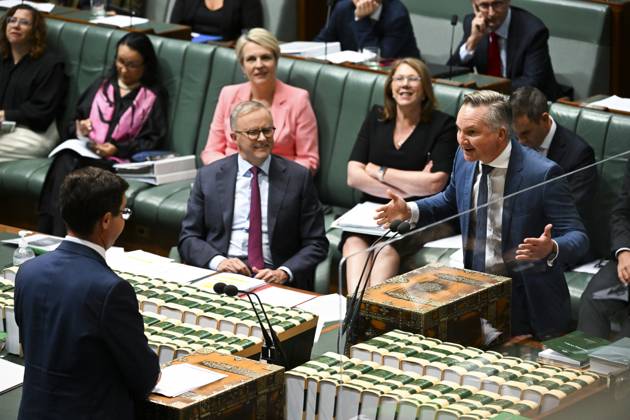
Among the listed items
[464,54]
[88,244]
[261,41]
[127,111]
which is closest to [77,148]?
[127,111]

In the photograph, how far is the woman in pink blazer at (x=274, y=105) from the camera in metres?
5.70

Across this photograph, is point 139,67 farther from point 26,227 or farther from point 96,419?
point 96,419

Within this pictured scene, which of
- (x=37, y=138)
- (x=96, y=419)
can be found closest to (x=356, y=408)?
(x=96, y=419)

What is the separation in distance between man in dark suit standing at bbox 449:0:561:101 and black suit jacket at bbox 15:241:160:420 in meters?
3.63

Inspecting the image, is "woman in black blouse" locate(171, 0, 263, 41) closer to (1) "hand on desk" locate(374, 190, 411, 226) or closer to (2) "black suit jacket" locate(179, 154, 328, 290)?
(2) "black suit jacket" locate(179, 154, 328, 290)

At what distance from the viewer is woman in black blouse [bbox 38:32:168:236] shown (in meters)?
6.32

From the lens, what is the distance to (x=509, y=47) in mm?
6254

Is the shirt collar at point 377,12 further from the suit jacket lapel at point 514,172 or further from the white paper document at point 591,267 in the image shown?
the white paper document at point 591,267

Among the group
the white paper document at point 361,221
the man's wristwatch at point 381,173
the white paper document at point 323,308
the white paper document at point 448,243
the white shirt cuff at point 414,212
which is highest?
the white paper document at point 448,243

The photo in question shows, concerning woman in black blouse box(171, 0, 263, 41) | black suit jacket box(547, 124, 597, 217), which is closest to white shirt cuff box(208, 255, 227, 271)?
black suit jacket box(547, 124, 597, 217)

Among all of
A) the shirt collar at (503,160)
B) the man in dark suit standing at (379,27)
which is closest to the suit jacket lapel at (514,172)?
the shirt collar at (503,160)

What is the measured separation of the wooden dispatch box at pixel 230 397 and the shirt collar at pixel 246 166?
1.93 meters

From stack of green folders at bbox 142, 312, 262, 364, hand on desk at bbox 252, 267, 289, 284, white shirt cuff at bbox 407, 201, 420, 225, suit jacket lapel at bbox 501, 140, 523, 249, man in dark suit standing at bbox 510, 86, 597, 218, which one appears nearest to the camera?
stack of green folders at bbox 142, 312, 262, 364

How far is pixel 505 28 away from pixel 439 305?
3574 millimetres
